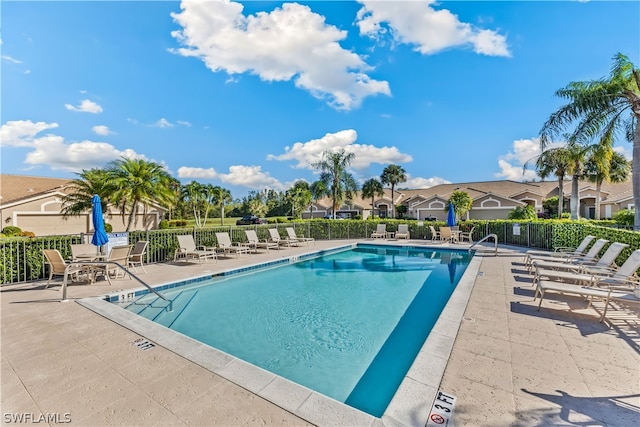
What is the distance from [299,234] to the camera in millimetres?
18812

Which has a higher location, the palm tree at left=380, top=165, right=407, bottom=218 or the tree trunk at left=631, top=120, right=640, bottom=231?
the palm tree at left=380, top=165, right=407, bottom=218

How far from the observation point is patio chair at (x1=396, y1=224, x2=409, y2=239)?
1856 cm

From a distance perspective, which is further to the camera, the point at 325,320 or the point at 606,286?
the point at 606,286

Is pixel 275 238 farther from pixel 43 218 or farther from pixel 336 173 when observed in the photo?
pixel 43 218

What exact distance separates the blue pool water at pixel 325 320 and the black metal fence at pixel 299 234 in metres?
3.91

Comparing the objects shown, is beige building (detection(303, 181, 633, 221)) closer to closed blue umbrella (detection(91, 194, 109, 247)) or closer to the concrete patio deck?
closed blue umbrella (detection(91, 194, 109, 247))

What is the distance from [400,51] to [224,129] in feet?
44.1

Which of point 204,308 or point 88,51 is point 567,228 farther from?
point 88,51

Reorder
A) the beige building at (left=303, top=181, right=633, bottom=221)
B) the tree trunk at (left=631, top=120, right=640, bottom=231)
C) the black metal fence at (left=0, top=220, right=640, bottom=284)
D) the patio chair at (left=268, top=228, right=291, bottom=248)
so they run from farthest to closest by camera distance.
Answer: the beige building at (left=303, top=181, right=633, bottom=221), the patio chair at (left=268, top=228, right=291, bottom=248), the tree trunk at (left=631, top=120, right=640, bottom=231), the black metal fence at (left=0, top=220, right=640, bottom=284)

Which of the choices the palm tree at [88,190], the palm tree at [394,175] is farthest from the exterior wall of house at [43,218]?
the palm tree at [394,175]

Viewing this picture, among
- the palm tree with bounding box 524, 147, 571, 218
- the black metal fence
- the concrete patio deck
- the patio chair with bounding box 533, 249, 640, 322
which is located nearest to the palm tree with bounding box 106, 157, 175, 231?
the black metal fence

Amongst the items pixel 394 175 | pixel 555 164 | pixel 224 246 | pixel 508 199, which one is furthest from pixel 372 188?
pixel 224 246

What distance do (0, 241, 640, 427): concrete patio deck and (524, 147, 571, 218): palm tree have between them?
2405 centimetres

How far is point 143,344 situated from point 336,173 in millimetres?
24593
